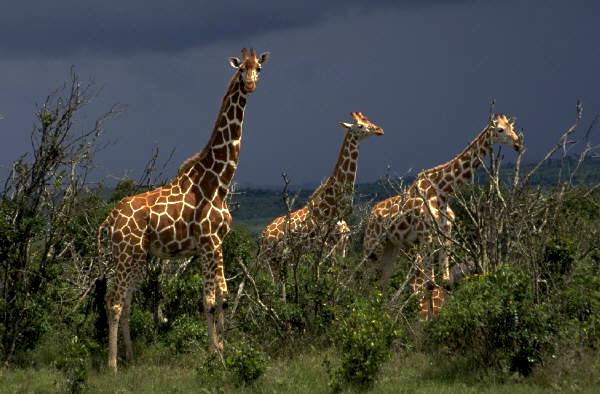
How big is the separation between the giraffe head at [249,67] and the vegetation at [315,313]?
2.18 m

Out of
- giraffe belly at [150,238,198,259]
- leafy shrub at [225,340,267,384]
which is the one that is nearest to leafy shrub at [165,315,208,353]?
giraffe belly at [150,238,198,259]

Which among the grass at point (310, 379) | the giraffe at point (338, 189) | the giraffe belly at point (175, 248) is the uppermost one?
the giraffe at point (338, 189)

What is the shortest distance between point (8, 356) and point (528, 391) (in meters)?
7.31

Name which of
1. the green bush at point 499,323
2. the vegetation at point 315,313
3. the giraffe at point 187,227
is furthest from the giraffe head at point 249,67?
the green bush at point 499,323

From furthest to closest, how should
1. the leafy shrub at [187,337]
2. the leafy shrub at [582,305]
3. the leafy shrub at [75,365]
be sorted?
1. the leafy shrub at [187,337]
2. the leafy shrub at [582,305]
3. the leafy shrub at [75,365]

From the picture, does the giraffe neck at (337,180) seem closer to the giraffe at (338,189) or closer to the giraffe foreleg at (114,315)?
the giraffe at (338,189)

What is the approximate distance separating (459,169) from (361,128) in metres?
2.19

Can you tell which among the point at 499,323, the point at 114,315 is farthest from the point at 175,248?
the point at 499,323

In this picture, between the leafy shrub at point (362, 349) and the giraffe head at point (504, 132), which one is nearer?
the leafy shrub at point (362, 349)

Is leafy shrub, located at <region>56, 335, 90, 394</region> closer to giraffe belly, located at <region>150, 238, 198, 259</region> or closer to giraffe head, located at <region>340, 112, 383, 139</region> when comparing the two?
giraffe belly, located at <region>150, 238, 198, 259</region>

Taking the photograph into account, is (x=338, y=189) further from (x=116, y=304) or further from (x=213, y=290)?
(x=116, y=304)

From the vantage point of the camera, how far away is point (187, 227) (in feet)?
40.1

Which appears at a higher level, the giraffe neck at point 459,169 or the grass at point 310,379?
the giraffe neck at point 459,169

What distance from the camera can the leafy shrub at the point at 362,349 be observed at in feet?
34.4
